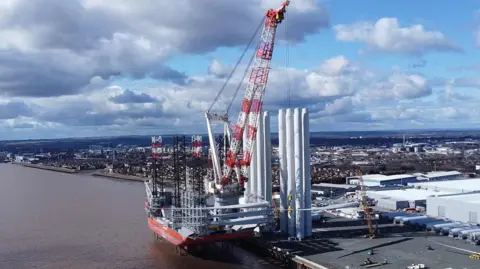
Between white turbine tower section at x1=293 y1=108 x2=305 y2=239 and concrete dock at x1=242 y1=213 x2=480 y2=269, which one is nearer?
concrete dock at x1=242 y1=213 x2=480 y2=269

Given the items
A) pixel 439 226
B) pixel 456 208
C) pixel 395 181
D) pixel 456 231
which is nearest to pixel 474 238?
pixel 456 231

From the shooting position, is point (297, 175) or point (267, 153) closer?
point (297, 175)

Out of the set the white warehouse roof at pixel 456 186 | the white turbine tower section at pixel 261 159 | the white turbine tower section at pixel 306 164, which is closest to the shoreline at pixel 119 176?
the white warehouse roof at pixel 456 186

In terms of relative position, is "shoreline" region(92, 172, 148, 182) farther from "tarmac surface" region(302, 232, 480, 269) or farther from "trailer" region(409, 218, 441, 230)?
"tarmac surface" region(302, 232, 480, 269)

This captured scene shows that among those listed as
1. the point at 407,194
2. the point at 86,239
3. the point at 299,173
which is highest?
the point at 299,173

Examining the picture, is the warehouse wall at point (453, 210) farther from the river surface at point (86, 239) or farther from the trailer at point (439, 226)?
the river surface at point (86, 239)

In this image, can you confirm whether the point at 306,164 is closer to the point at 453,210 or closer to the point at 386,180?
the point at 453,210

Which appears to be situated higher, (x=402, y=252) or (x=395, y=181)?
(x=395, y=181)

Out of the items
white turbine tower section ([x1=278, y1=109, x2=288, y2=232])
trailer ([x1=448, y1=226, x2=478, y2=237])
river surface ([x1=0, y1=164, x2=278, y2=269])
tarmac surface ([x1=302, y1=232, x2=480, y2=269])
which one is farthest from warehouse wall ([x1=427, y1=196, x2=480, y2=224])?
river surface ([x1=0, y1=164, x2=278, y2=269])
